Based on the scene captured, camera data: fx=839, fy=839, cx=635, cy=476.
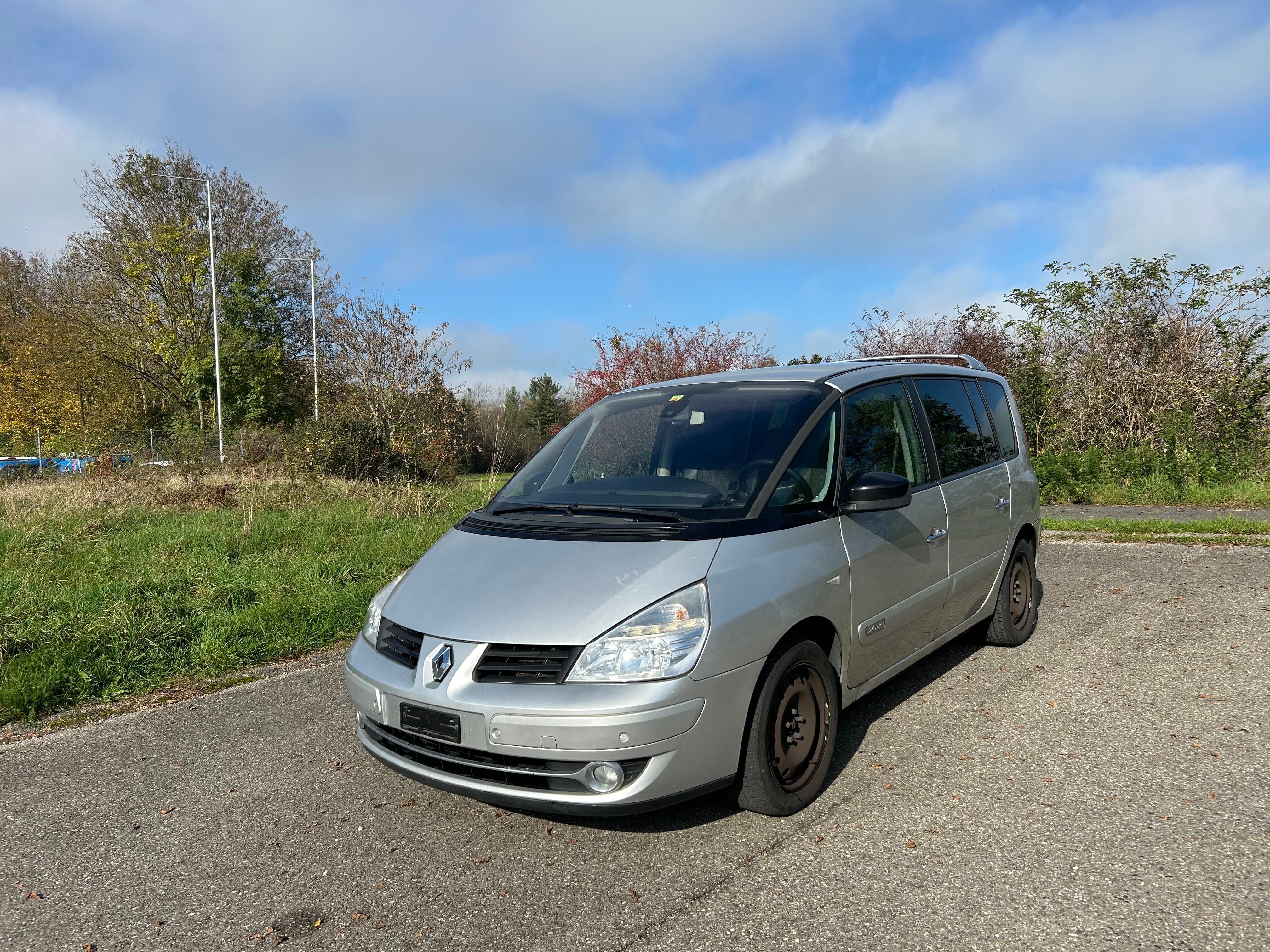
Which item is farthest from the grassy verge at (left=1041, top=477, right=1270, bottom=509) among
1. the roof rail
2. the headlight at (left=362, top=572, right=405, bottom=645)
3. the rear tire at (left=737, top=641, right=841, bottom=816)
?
the headlight at (left=362, top=572, right=405, bottom=645)

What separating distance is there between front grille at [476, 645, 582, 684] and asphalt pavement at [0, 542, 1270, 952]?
0.71 m

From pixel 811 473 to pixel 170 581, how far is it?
18.6 ft

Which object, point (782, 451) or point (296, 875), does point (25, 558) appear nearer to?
point (296, 875)

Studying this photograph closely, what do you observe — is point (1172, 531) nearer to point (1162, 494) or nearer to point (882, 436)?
point (1162, 494)

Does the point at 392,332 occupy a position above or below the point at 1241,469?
above

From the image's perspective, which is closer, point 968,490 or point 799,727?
point 799,727

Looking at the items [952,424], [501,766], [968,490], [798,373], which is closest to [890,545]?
[798,373]

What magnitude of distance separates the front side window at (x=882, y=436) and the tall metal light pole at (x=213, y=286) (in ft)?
74.8

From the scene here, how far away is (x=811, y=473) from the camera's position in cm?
369

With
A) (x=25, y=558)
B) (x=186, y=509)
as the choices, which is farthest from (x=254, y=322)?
(x=25, y=558)

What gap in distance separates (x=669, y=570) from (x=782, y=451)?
3.07 feet

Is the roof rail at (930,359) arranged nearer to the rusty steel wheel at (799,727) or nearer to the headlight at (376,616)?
the rusty steel wheel at (799,727)

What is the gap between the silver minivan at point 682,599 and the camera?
9.34 ft

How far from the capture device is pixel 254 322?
35.2 metres
